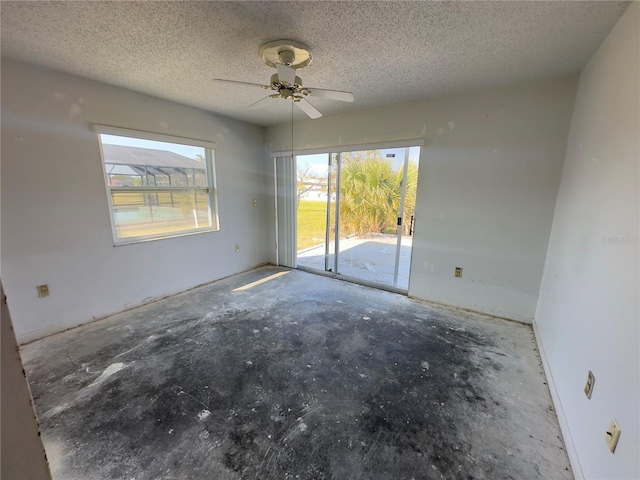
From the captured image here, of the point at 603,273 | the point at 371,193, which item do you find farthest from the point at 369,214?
the point at 603,273

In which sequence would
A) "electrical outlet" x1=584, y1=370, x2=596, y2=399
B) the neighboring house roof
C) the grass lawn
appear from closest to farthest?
1. "electrical outlet" x1=584, y1=370, x2=596, y2=399
2. the neighboring house roof
3. the grass lawn

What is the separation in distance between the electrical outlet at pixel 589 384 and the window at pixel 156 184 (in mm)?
3943

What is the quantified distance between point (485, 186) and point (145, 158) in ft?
12.3

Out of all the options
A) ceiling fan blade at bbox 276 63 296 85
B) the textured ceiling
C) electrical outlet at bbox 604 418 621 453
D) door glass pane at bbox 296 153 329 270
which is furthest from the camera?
door glass pane at bbox 296 153 329 270

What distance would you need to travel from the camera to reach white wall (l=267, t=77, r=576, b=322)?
100 inches

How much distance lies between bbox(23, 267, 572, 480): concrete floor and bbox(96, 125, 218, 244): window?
3.49 ft

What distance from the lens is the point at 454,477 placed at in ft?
4.46

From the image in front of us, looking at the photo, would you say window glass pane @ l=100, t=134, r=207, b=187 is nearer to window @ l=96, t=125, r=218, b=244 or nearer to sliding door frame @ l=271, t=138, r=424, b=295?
window @ l=96, t=125, r=218, b=244

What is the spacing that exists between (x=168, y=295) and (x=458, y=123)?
13.0ft

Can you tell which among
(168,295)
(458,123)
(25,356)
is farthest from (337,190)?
(25,356)

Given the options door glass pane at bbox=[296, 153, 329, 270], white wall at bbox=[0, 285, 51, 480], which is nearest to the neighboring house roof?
door glass pane at bbox=[296, 153, 329, 270]

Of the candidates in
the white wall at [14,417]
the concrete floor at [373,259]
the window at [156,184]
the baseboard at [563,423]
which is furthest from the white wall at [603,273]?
the window at [156,184]

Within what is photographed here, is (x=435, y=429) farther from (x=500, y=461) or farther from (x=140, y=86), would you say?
(x=140, y=86)

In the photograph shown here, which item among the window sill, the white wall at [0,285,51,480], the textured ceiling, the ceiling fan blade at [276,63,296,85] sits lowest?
the window sill
